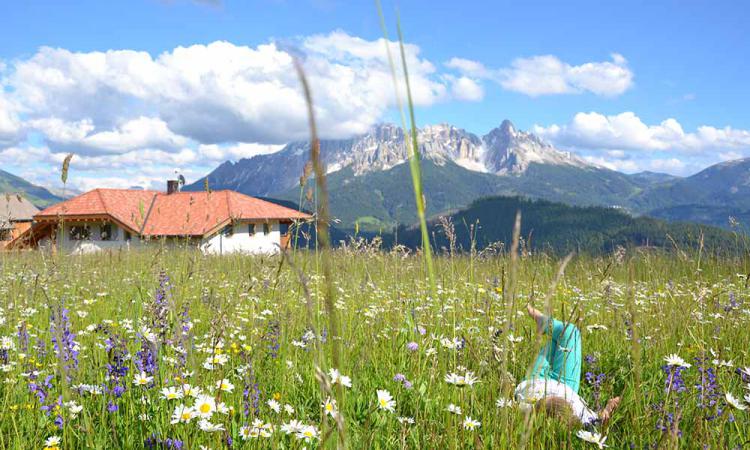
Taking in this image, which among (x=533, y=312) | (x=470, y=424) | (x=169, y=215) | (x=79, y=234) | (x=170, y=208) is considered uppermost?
(x=170, y=208)

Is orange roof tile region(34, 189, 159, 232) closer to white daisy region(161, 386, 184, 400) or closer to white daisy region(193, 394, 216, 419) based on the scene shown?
white daisy region(161, 386, 184, 400)

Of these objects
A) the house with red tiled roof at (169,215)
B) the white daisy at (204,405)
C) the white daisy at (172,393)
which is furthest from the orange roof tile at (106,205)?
the white daisy at (204,405)

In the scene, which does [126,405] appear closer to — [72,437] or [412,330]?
[72,437]

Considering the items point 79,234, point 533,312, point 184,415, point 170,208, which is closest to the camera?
point 184,415

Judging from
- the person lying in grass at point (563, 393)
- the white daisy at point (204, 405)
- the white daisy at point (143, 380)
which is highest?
the white daisy at point (204, 405)

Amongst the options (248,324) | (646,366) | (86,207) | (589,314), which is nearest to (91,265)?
(248,324)

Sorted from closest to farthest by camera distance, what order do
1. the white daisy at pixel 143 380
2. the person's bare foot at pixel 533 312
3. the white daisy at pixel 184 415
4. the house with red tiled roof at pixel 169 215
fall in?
the white daisy at pixel 184 415 → the white daisy at pixel 143 380 → the person's bare foot at pixel 533 312 → the house with red tiled roof at pixel 169 215

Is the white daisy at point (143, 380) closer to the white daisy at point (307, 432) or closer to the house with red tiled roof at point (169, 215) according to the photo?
the white daisy at point (307, 432)

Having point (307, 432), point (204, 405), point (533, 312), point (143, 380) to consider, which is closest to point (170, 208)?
point (143, 380)

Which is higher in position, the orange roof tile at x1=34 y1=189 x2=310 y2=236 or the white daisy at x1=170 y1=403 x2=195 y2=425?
the orange roof tile at x1=34 y1=189 x2=310 y2=236

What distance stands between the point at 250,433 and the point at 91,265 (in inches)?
312

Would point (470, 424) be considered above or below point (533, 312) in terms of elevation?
below

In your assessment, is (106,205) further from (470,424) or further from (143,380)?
(470,424)

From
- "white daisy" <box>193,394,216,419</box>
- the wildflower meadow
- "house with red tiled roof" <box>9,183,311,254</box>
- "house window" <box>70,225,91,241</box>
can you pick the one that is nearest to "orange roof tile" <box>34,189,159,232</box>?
"house with red tiled roof" <box>9,183,311,254</box>
